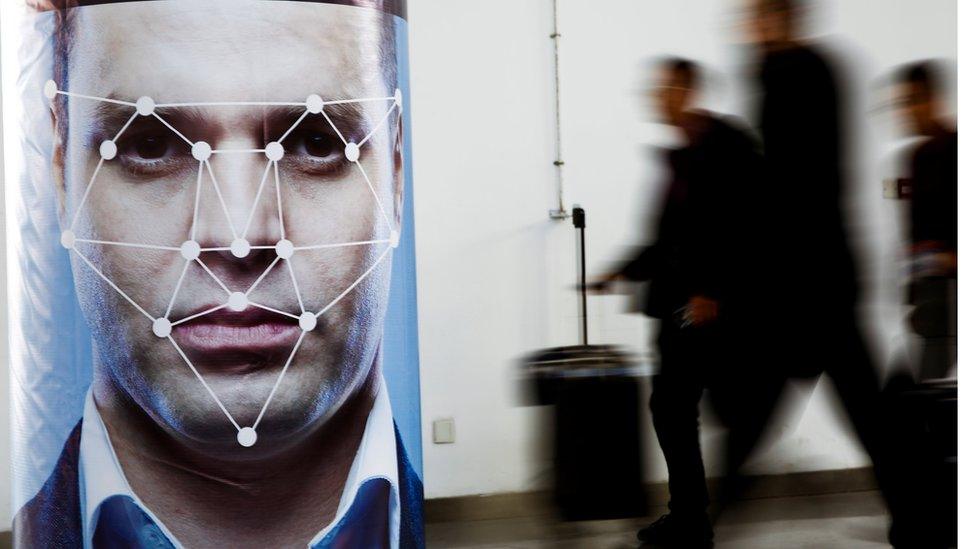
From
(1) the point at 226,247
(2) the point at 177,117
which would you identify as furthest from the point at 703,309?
(2) the point at 177,117

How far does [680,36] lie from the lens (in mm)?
4402

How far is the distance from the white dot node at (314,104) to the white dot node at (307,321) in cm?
38

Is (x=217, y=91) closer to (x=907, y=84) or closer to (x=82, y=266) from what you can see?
(x=82, y=266)

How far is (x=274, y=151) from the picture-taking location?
2.25 m

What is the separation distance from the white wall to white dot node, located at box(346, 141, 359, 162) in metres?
1.72

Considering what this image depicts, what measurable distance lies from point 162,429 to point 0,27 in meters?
0.86

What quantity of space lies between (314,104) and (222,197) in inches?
9.6

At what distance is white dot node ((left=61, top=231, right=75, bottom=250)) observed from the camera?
2.28m

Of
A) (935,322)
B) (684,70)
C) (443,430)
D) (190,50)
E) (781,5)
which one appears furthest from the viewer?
(443,430)

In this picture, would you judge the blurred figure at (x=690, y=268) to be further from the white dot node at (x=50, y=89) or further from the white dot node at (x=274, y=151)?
the white dot node at (x=50, y=89)

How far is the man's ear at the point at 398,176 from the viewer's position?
2.43m

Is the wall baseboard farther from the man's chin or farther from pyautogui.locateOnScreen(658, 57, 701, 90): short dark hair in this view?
the man's chin

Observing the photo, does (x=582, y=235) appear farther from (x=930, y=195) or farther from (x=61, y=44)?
(x=61, y=44)

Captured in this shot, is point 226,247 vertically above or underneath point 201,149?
underneath
